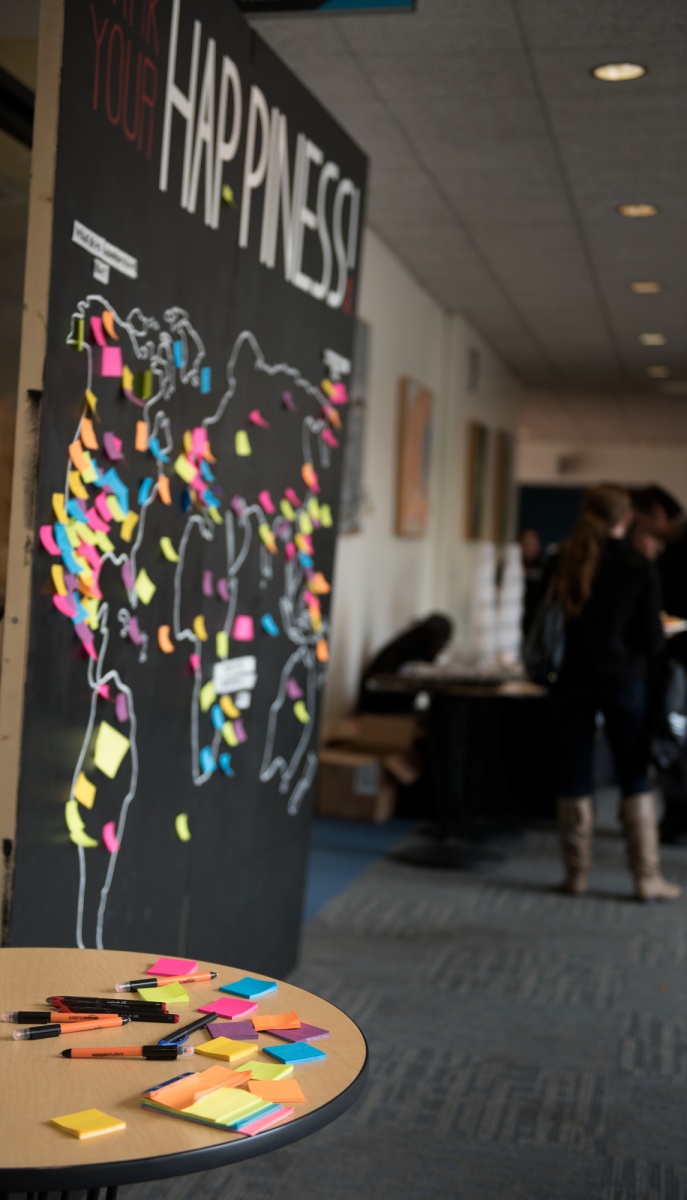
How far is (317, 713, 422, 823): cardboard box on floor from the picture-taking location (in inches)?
237

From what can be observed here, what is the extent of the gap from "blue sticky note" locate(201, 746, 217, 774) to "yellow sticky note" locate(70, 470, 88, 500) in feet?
2.86

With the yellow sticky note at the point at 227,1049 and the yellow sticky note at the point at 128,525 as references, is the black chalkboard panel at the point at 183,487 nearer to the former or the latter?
the yellow sticky note at the point at 128,525

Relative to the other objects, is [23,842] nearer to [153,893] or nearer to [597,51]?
[153,893]

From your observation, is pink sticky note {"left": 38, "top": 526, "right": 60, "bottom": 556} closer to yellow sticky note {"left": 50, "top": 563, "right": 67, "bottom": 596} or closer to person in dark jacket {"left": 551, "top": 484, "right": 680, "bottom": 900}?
yellow sticky note {"left": 50, "top": 563, "right": 67, "bottom": 596}

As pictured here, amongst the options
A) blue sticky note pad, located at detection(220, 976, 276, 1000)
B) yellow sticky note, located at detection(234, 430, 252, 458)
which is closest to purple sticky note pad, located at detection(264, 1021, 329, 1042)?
blue sticky note pad, located at detection(220, 976, 276, 1000)

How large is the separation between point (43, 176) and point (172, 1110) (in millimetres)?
1504

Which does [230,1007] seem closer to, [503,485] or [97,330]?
[97,330]

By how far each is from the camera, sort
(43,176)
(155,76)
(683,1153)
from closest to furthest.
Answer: (43,176) → (155,76) → (683,1153)

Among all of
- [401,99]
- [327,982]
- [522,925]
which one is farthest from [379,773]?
[401,99]

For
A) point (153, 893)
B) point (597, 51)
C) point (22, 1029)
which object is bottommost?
point (153, 893)

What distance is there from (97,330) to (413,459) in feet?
17.5

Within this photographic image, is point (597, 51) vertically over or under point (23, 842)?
over

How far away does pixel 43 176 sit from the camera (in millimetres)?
2055

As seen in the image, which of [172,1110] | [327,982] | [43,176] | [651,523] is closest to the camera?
[172,1110]
